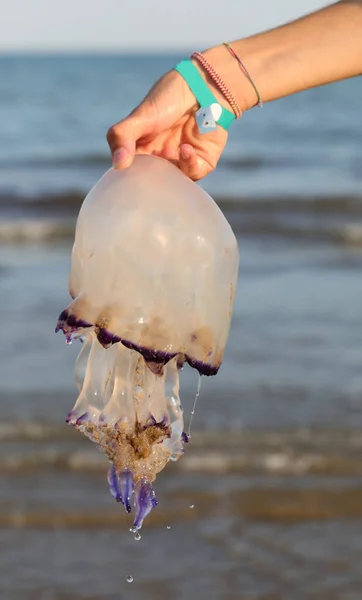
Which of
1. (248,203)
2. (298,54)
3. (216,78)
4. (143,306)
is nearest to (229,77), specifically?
(216,78)

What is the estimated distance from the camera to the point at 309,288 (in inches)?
284

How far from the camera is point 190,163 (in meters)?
1.65

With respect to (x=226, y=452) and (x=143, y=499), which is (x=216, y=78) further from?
(x=226, y=452)

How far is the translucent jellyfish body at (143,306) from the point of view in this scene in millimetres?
1446

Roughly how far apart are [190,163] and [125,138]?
0.18 metres

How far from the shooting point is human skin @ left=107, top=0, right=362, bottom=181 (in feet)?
5.37

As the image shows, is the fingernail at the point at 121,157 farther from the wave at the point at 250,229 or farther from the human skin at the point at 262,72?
the wave at the point at 250,229

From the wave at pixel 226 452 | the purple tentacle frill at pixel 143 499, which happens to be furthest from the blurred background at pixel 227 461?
the purple tentacle frill at pixel 143 499

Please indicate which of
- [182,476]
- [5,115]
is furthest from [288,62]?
[5,115]

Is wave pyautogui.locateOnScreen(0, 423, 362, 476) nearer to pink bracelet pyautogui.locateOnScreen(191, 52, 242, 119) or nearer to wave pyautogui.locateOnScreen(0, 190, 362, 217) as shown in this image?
pink bracelet pyautogui.locateOnScreen(191, 52, 242, 119)

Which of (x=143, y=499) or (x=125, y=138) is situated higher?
(x=125, y=138)

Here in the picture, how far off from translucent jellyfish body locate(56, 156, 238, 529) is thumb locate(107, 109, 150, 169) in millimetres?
32

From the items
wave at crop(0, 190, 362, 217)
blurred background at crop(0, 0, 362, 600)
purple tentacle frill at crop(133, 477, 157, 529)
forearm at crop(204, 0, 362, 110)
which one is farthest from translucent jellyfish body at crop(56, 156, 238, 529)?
wave at crop(0, 190, 362, 217)


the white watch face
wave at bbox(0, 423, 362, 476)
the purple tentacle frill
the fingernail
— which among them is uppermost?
the fingernail
